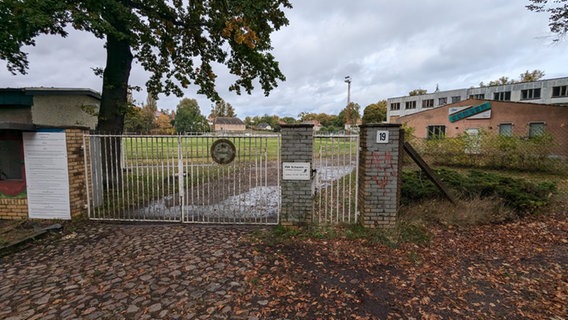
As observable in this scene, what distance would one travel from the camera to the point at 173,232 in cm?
491

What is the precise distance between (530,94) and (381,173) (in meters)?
40.1

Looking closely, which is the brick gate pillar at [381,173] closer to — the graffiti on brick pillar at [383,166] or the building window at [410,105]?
the graffiti on brick pillar at [383,166]

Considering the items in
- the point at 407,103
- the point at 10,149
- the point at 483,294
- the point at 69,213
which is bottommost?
the point at 483,294

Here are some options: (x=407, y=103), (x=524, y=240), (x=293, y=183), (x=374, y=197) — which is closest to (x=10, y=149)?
(x=293, y=183)

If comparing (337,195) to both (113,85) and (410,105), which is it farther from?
(410,105)

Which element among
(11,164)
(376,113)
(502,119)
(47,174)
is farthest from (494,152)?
(376,113)

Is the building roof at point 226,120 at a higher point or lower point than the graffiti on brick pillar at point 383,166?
higher

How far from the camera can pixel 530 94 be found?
31.5 meters

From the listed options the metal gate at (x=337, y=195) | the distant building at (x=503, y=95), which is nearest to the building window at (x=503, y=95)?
the distant building at (x=503, y=95)

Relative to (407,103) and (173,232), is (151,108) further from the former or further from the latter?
(173,232)

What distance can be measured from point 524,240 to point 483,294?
2.41m

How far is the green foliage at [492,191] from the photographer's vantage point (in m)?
5.56

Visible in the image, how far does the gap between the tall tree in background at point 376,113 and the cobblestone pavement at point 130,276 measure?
57235 millimetres

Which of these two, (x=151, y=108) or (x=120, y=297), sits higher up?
(x=151, y=108)
